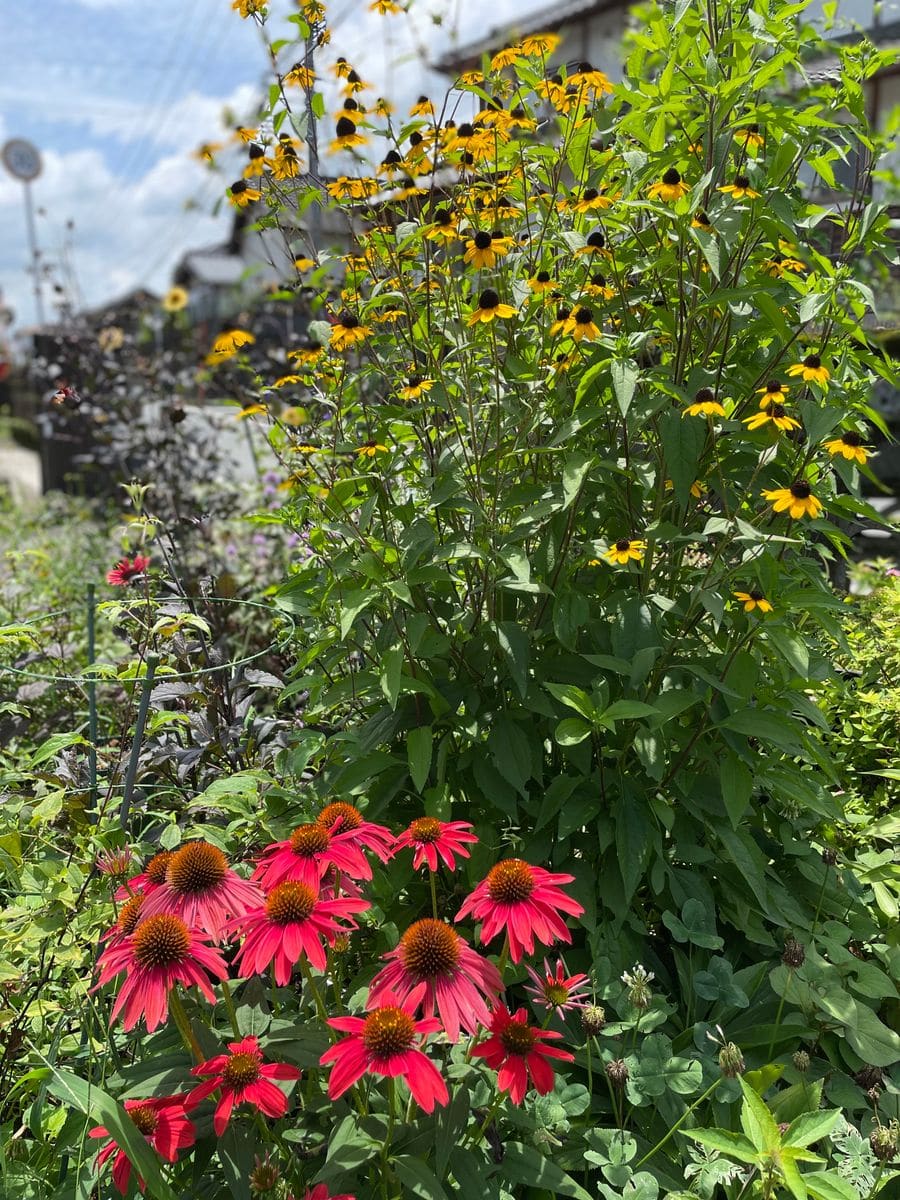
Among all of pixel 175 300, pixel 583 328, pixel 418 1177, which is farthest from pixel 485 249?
pixel 175 300

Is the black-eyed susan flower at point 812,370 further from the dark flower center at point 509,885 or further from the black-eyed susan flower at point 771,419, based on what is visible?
the dark flower center at point 509,885

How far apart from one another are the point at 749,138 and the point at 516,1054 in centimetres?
133

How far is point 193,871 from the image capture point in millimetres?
1042

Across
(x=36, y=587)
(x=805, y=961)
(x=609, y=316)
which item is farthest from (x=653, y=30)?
(x=36, y=587)

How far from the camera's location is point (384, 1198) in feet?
3.37

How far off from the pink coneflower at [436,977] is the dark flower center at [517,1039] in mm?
35

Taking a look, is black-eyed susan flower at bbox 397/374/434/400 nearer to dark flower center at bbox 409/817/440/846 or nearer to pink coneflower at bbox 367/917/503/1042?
dark flower center at bbox 409/817/440/846

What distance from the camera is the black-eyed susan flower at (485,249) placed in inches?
58.5

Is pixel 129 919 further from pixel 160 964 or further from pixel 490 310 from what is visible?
pixel 490 310

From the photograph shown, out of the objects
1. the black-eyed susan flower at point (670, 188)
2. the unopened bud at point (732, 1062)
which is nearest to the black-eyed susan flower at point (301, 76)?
the black-eyed susan flower at point (670, 188)

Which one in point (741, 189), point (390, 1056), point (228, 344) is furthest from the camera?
point (228, 344)

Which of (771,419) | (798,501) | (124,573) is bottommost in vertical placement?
(124,573)

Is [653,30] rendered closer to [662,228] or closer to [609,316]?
[662,228]

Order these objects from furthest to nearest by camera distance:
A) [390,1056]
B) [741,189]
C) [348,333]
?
[348,333] → [741,189] → [390,1056]
